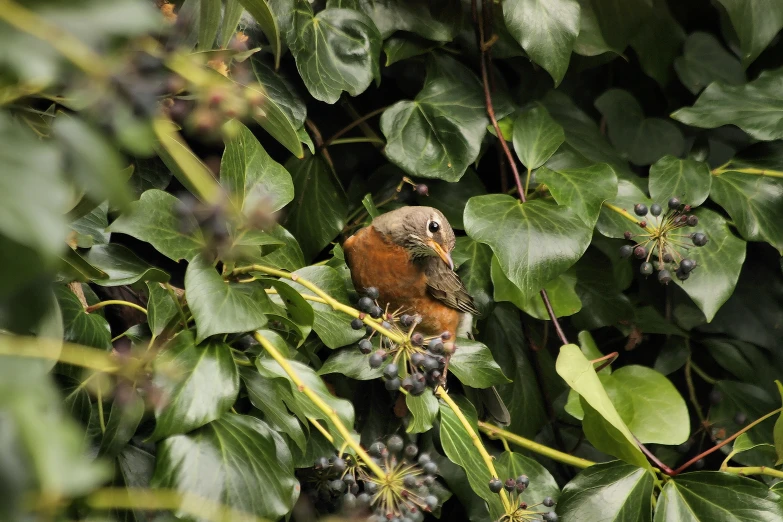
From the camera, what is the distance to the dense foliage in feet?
1.44

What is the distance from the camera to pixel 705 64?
2.20 metres

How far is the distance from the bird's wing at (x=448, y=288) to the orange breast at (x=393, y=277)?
0.06ft

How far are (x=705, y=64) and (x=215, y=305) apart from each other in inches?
71.2

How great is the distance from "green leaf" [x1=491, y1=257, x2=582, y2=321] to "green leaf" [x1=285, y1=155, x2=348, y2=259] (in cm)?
41

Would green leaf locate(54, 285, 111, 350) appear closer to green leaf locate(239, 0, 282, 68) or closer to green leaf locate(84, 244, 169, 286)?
green leaf locate(84, 244, 169, 286)

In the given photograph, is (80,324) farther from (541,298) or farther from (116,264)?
(541,298)

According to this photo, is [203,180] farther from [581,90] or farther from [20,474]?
[581,90]

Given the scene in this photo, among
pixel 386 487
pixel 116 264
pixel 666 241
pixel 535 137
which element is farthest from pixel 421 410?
pixel 535 137

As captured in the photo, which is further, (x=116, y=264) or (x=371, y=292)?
(x=371, y=292)

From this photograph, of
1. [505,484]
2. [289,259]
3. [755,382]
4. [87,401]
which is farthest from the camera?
[755,382]

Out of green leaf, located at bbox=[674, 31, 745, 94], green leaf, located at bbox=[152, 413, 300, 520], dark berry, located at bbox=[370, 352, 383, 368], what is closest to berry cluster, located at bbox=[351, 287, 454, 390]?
dark berry, located at bbox=[370, 352, 383, 368]

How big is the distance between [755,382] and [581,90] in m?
0.98

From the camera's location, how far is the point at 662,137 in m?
2.14

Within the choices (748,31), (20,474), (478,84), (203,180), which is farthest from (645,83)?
(20,474)
